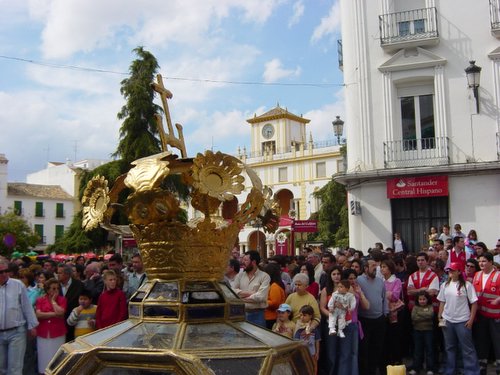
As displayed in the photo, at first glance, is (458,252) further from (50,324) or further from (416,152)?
(50,324)

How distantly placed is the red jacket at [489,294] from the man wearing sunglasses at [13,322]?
6.23m

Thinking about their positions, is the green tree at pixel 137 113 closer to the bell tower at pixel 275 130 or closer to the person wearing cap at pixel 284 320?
the person wearing cap at pixel 284 320

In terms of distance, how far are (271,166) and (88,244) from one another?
31792mm

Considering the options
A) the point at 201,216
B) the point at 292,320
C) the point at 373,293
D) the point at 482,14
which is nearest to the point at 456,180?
the point at 482,14

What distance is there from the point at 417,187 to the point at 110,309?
12.3 m

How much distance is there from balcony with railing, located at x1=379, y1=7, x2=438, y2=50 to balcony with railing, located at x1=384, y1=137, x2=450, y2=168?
2.94 metres

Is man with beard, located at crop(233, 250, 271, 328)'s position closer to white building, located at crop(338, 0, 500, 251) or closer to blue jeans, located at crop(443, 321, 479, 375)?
blue jeans, located at crop(443, 321, 479, 375)

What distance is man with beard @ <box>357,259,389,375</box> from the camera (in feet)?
28.6

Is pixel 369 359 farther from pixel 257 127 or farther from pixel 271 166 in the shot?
pixel 257 127

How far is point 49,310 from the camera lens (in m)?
8.14

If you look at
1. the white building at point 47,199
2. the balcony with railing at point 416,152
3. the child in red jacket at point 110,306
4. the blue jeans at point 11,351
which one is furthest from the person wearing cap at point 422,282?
the white building at point 47,199

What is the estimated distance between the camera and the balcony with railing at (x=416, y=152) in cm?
1780

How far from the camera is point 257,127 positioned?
69.0 metres

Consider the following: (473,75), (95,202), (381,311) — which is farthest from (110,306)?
(473,75)
